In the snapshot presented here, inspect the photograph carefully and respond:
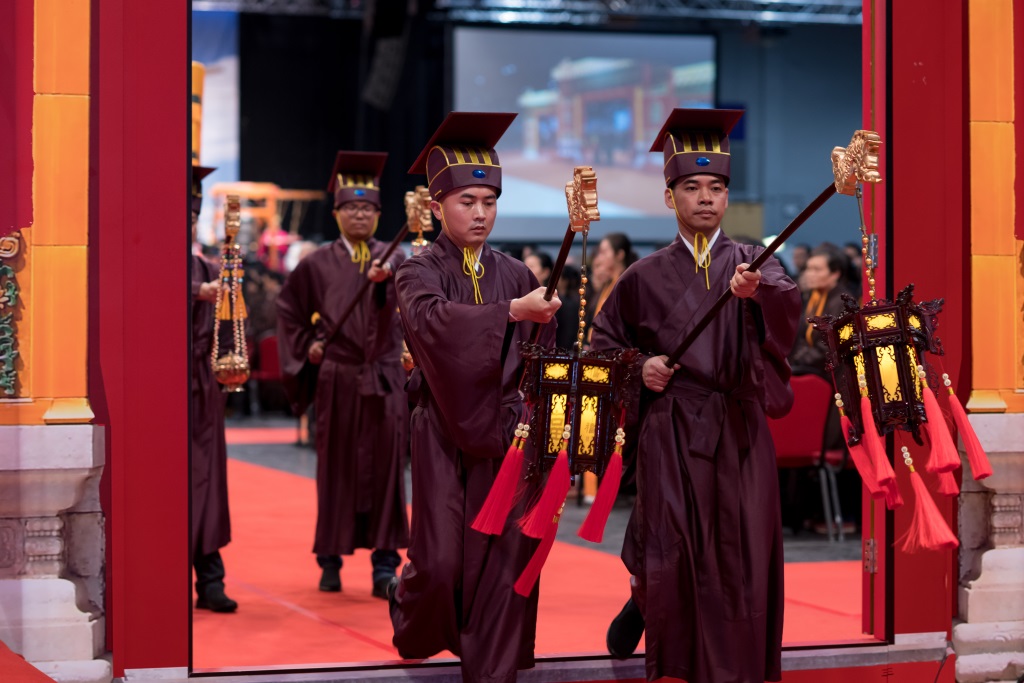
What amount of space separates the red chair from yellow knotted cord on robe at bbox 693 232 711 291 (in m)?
2.82

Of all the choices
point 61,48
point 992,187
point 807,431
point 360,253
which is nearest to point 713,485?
point 992,187

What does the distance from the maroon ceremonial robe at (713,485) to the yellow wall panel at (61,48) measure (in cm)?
176

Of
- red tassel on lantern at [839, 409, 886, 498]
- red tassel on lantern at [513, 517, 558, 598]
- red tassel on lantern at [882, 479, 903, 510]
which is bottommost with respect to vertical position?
red tassel on lantern at [513, 517, 558, 598]

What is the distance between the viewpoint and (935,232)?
173 inches

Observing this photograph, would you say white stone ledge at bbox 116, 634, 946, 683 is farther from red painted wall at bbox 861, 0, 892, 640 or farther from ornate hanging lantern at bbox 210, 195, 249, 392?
ornate hanging lantern at bbox 210, 195, 249, 392

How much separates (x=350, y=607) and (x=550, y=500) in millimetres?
2196

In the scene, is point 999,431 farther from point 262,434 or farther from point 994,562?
point 262,434

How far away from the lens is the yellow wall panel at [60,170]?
147 inches

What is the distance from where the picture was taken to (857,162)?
322cm

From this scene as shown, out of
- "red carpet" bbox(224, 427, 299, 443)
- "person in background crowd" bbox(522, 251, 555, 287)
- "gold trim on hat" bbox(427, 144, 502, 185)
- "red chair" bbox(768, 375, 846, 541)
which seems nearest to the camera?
"gold trim on hat" bbox(427, 144, 502, 185)

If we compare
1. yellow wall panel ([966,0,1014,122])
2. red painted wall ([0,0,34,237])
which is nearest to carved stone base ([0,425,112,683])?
red painted wall ([0,0,34,237])

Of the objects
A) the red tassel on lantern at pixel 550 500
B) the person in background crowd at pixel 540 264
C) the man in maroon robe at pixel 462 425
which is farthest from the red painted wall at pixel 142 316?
the person in background crowd at pixel 540 264

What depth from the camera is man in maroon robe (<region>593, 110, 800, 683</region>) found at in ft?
12.3

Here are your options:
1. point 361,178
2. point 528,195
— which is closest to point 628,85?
point 528,195
